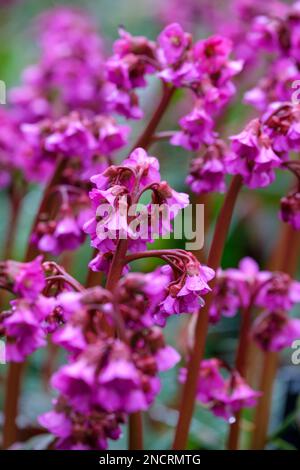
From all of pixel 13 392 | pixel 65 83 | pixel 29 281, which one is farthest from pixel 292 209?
pixel 65 83

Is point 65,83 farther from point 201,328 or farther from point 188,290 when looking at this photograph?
point 188,290

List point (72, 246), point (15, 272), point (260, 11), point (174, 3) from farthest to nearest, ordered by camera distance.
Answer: point (174, 3) < point (260, 11) < point (72, 246) < point (15, 272)

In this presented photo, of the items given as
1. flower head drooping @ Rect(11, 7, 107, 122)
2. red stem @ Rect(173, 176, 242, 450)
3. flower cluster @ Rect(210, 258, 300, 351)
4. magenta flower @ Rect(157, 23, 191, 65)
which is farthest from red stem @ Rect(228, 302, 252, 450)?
flower head drooping @ Rect(11, 7, 107, 122)

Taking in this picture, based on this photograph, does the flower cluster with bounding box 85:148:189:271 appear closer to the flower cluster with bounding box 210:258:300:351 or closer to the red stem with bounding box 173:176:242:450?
the red stem with bounding box 173:176:242:450
